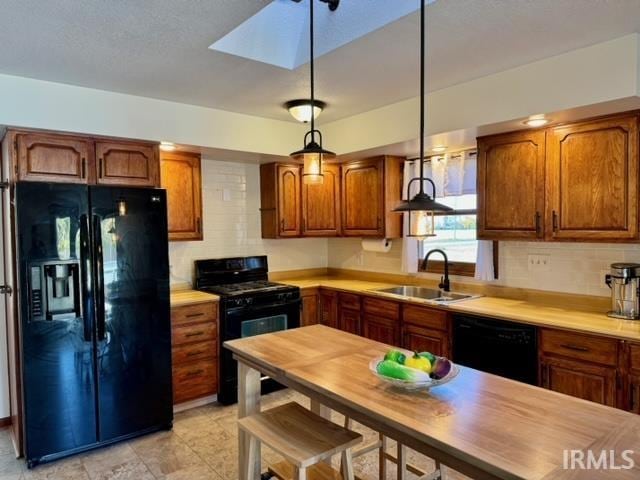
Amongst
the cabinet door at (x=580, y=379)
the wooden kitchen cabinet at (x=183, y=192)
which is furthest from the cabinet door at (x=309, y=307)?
the cabinet door at (x=580, y=379)

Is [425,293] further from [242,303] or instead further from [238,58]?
[238,58]

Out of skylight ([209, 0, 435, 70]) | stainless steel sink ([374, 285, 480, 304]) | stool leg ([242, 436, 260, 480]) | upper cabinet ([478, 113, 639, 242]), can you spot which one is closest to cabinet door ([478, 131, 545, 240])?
upper cabinet ([478, 113, 639, 242])

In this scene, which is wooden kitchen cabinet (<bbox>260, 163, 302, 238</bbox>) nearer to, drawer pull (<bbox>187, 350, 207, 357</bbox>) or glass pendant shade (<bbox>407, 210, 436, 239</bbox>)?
drawer pull (<bbox>187, 350, 207, 357</bbox>)

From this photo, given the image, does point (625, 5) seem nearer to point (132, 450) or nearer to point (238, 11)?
point (238, 11)

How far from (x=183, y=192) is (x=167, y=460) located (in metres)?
2.07

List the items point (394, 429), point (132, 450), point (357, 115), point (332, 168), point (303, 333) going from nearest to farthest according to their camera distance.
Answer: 1. point (394, 429)
2. point (303, 333)
3. point (132, 450)
4. point (357, 115)
5. point (332, 168)

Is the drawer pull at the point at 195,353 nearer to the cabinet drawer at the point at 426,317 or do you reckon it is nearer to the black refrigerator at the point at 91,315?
the black refrigerator at the point at 91,315

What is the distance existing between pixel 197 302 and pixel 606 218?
115 inches

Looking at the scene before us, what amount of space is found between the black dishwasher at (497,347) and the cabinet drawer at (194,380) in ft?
6.43

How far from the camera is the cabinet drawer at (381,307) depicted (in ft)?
12.2

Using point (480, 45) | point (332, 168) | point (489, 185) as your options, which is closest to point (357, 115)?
point (332, 168)

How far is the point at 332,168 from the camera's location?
4.47 meters

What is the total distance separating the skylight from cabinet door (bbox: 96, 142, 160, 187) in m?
1.22

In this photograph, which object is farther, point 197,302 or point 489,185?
point 197,302
